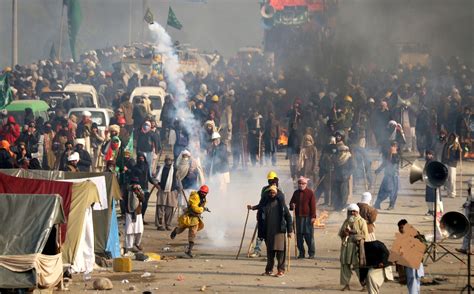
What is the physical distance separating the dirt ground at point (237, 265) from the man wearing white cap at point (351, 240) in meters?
0.52

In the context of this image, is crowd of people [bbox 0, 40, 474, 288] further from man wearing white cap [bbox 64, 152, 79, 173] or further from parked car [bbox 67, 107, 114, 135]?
parked car [bbox 67, 107, 114, 135]

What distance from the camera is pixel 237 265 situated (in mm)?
19922

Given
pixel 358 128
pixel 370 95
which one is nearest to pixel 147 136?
pixel 358 128

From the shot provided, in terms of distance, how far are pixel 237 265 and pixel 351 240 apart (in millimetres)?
3326

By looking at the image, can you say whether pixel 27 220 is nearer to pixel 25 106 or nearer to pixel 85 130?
pixel 85 130

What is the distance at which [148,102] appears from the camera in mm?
37500

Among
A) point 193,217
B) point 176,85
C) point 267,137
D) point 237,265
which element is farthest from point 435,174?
point 176,85

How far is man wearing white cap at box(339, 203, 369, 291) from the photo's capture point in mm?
16888

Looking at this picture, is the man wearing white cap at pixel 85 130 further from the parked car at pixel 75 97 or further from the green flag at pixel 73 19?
the green flag at pixel 73 19

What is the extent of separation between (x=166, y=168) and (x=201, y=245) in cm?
201

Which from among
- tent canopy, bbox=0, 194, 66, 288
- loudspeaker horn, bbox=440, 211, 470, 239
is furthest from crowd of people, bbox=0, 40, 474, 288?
tent canopy, bbox=0, 194, 66, 288

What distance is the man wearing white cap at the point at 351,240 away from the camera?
1689 centimetres

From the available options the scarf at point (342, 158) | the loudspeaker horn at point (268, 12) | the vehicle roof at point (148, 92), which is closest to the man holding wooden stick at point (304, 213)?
the scarf at point (342, 158)

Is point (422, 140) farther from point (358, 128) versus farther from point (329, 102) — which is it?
point (329, 102)
